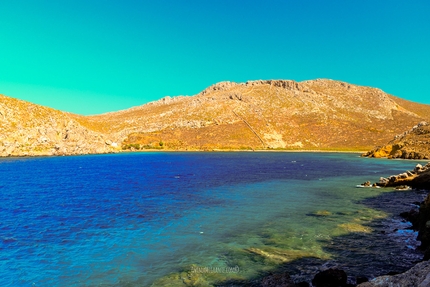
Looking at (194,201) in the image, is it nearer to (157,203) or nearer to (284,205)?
(157,203)

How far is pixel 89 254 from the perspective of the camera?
1916 centimetres

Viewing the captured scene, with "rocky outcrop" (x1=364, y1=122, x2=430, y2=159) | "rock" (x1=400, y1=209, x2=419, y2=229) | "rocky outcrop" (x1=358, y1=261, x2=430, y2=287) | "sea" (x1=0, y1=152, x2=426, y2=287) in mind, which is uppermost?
"rocky outcrop" (x1=364, y1=122, x2=430, y2=159)

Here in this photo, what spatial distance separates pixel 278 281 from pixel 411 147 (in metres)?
125

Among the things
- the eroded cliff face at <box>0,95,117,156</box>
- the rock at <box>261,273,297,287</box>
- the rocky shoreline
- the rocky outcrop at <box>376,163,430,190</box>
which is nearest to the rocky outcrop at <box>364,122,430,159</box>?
the rocky outcrop at <box>376,163,430,190</box>

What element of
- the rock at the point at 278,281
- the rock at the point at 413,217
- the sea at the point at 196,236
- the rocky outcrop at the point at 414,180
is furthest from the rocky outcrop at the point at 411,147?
the rock at the point at 278,281

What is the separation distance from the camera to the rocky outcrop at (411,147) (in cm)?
10819

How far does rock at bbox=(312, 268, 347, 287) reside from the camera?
14.1m

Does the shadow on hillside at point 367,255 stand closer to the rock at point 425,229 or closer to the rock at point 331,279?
the rock at point 425,229

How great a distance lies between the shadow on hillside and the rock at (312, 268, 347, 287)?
73 centimetres

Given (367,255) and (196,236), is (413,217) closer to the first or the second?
(367,255)

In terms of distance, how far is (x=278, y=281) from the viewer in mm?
14617

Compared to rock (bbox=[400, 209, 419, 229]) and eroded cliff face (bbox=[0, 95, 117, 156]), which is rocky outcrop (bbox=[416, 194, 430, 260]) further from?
eroded cliff face (bbox=[0, 95, 117, 156])

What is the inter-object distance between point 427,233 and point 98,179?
54.7 m

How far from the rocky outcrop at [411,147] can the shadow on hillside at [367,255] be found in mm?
101559
